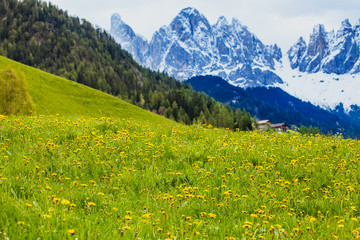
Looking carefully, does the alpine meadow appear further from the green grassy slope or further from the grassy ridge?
the green grassy slope

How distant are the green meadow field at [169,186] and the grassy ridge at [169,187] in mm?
23

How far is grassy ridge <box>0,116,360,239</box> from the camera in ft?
12.5

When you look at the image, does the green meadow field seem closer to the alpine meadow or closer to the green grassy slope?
the alpine meadow

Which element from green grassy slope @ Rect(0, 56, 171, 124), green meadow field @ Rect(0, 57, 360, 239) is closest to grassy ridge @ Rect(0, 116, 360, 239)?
green meadow field @ Rect(0, 57, 360, 239)

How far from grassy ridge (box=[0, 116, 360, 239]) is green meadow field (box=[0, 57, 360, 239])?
2cm

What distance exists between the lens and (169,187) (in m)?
5.91

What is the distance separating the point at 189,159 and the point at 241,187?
1960mm

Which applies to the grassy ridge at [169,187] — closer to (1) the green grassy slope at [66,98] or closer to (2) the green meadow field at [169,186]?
(2) the green meadow field at [169,186]

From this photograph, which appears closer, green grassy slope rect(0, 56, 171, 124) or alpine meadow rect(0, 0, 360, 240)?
alpine meadow rect(0, 0, 360, 240)

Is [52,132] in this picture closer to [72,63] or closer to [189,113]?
[189,113]

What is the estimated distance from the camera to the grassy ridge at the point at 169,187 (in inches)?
150

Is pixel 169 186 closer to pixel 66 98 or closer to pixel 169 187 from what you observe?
pixel 169 187

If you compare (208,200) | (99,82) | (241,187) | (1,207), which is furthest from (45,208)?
(99,82)

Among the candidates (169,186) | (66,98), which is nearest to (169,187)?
(169,186)
